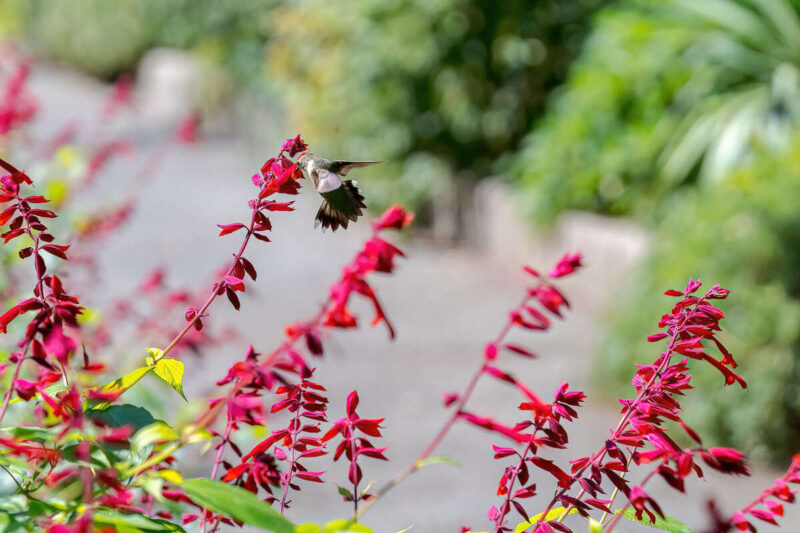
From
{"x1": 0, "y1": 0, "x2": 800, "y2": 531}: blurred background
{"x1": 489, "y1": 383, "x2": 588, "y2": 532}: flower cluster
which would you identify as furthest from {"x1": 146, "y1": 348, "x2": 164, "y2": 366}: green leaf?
{"x1": 0, "y1": 0, "x2": 800, "y2": 531}: blurred background

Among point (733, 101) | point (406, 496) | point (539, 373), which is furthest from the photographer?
point (733, 101)

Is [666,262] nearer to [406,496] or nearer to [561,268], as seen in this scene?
[406,496]

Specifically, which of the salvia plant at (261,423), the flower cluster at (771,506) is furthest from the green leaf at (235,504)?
the flower cluster at (771,506)

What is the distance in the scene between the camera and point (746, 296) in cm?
379

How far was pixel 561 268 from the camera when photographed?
105 cm

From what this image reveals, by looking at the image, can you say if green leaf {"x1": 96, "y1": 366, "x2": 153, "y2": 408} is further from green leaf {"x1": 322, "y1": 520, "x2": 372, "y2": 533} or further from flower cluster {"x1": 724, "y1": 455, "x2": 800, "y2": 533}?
flower cluster {"x1": 724, "y1": 455, "x2": 800, "y2": 533}

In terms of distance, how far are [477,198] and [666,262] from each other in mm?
3248

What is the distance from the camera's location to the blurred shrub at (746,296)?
3.68 metres

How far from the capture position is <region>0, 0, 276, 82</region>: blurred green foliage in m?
12.4

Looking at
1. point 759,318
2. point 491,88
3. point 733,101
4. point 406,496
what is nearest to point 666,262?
point 759,318

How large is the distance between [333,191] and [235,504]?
13.3 inches

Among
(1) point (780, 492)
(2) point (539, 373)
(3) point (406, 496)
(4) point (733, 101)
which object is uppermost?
(4) point (733, 101)

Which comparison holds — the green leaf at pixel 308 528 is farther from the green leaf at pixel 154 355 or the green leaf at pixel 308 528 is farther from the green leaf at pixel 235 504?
the green leaf at pixel 154 355

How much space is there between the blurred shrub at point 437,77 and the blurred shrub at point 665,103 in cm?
97
